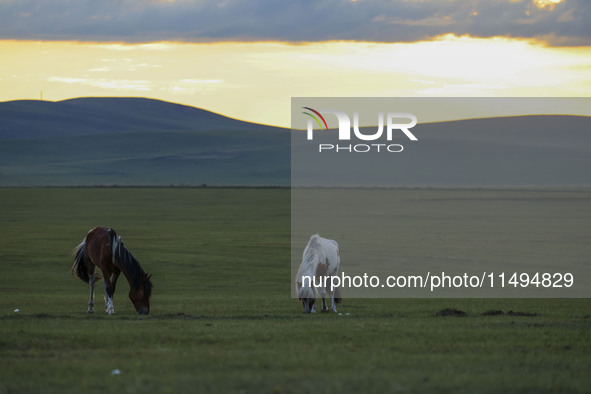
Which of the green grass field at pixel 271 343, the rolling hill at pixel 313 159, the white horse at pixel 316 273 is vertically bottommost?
the green grass field at pixel 271 343

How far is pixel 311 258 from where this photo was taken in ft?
58.0

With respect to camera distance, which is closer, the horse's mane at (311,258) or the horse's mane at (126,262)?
the horse's mane at (126,262)

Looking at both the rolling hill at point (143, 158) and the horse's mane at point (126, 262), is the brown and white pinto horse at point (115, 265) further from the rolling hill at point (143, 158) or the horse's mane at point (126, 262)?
the rolling hill at point (143, 158)

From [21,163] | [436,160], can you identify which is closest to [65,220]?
[436,160]

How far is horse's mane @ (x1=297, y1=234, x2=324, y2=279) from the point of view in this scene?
17484 millimetres

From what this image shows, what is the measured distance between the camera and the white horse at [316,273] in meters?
→ 17.4

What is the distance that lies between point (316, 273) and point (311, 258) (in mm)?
819

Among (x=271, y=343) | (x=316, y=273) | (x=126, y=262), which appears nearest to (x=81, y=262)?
(x=126, y=262)

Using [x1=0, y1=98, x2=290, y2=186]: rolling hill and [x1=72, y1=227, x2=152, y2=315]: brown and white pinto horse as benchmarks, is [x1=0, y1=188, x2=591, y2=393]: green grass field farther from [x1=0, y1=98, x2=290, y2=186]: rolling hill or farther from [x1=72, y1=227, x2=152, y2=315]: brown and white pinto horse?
[x1=0, y1=98, x2=290, y2=186]: rolling hill

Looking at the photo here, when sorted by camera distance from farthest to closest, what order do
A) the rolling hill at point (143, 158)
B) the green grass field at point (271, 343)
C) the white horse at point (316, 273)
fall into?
1. the rolling hill at point (143, 158)
2. the white horse at point (316, 273)
3. the green grass field at point (271, 343)

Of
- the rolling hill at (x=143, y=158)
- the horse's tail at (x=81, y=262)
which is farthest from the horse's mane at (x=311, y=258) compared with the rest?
the rolling hill at (x=143, y=158)

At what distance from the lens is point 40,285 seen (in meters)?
27.2

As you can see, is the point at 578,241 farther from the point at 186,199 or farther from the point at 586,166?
the point at 586,166

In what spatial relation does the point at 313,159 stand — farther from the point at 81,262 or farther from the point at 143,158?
the point at 81,262
